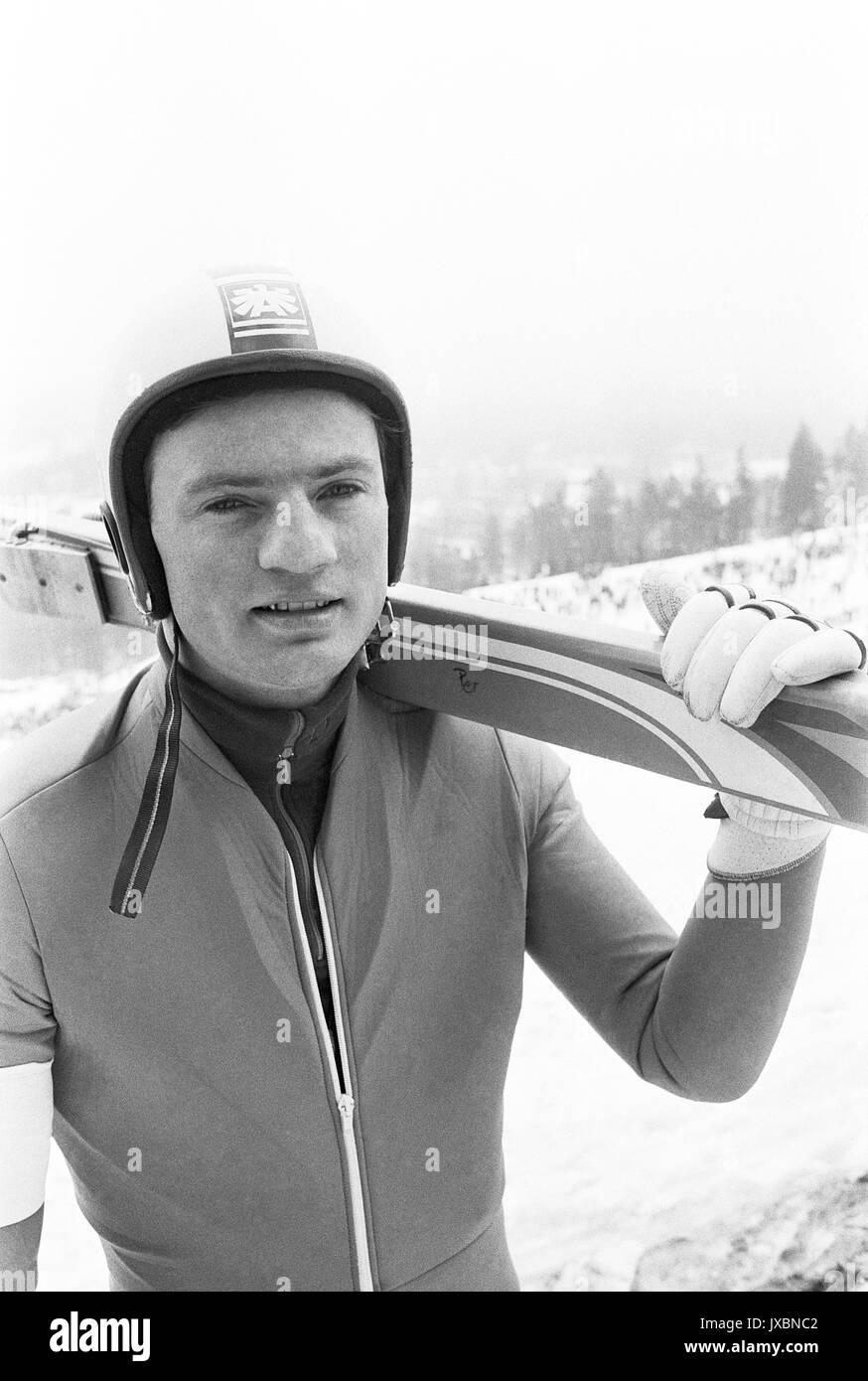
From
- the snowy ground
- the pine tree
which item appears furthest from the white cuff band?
the pine tree

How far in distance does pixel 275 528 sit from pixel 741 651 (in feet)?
1.13

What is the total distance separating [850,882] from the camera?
184 centimetres

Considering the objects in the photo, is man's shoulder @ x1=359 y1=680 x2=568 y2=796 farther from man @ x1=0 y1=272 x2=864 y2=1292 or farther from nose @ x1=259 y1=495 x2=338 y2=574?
nose @ x1=259 y1=495 x2=338 y2=574

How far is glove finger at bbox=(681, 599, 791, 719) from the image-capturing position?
80cm

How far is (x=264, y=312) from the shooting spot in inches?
33.2

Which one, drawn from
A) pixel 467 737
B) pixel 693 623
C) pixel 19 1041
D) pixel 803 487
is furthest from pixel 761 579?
pixel 19 1041

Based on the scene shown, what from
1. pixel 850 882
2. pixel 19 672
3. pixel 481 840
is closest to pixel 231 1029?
pixel 481 840

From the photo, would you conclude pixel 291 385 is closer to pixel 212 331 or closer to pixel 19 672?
pixel 212 331

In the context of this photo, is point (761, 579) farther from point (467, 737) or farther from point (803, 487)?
point (467, 737)

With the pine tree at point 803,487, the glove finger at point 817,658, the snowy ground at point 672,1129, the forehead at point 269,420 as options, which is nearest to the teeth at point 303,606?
the forehead at point 269,420

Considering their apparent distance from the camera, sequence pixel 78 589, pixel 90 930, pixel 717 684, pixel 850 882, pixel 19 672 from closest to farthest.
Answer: pixel 717 684 < pixel 90 930 < pixel 78 589 < pixel 19 672 < pixel 850 882

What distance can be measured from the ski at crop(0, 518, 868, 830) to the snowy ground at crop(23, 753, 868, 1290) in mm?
615
